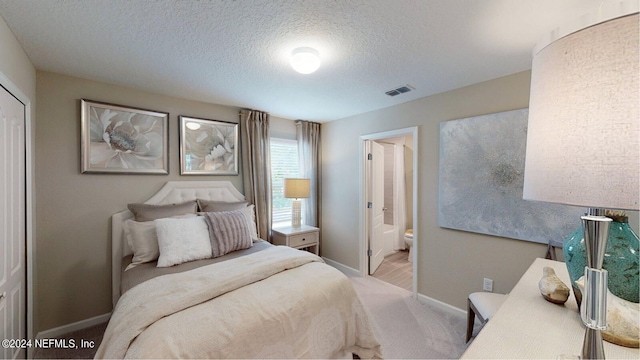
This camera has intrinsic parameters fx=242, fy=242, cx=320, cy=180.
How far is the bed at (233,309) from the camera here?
46.7 inches

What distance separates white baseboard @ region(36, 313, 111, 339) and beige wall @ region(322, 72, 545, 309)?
288 centimetres

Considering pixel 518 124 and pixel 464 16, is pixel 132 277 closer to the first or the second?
pixel 464 16

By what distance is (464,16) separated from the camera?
4.74 ft

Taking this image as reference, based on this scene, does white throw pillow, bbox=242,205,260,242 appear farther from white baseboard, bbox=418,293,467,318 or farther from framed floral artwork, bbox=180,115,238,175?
white baseboard, bbox=418,293,467,318

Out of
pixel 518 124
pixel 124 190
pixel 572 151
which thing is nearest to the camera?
pixel 572 151

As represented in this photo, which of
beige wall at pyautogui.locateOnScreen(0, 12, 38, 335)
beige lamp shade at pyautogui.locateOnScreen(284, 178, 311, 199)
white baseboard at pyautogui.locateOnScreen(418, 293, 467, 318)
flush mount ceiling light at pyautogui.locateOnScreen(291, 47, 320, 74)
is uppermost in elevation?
flush mount ceiling light at pyautogui.locateOnScreen(291, 47, 320, 74)

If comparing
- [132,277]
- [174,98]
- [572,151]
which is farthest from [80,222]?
[572,151]

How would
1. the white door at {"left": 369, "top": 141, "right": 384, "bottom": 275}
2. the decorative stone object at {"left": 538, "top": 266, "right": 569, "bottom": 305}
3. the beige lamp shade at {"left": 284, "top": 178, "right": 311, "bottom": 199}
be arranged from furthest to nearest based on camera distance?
the white door at {"left": 369, "top": 141, "right": 384, "bottom": 275} → the beige lamp shade at {"left": 284, "top": 178, "right": 311, "bottom": 199} → the decorative stone object at {"left": 538, "top": 266, "right": 569, "bottom": 305}

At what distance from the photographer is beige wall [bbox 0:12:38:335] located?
1481 mm

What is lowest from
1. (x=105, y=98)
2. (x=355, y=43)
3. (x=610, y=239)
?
(x=610, y=239)

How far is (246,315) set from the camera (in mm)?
1340

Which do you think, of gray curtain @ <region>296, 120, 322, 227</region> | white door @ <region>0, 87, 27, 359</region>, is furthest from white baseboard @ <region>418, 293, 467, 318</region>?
white door @ <region>0, 87, 27, 359</region>

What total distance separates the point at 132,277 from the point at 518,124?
3.39 metres

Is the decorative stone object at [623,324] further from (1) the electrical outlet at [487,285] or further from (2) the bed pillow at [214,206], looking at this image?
(2) the bed pillow at [214,206]
